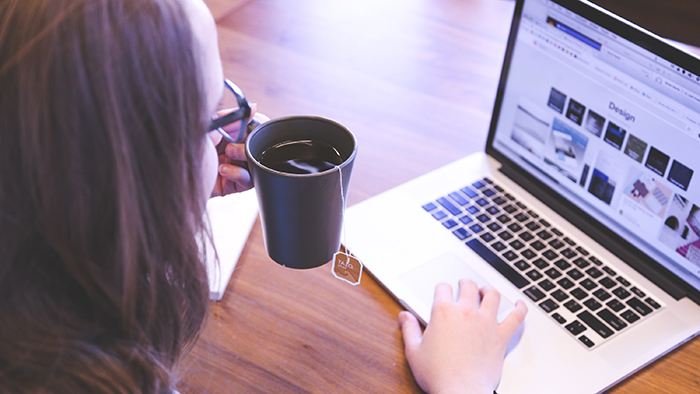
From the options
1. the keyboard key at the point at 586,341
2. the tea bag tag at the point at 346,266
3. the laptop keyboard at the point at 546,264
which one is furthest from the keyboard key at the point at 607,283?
the tea bag tag at the point at 346,266

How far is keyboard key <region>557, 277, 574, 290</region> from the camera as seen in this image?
741 mm

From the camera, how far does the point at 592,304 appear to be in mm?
716

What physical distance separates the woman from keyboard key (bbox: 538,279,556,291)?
458mm

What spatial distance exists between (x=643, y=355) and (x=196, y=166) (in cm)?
57

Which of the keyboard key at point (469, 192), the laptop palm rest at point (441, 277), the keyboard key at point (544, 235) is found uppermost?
the keyboard key at point (469, 192)

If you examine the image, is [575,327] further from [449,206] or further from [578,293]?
[449,206]

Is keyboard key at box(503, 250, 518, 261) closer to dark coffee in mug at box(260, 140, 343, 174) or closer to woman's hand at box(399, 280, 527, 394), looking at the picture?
woman's hand at box(399, 280, 527, 394)

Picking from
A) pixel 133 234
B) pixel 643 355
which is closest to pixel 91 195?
pixel 133 234

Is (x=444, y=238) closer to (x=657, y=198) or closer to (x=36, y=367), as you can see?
(x=657, y=198)

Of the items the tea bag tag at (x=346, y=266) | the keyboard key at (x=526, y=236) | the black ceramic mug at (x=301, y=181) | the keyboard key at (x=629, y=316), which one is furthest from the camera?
the keyboard key at (x=526, y=236)

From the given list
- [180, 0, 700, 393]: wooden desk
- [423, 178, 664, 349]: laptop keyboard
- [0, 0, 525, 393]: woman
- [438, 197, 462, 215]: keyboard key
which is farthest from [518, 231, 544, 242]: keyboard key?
[0, 0, 525, 393]: woman

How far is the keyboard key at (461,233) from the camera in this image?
0.82 metres

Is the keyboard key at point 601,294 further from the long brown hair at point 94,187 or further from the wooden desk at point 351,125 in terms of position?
the long brown hair at point 94,187

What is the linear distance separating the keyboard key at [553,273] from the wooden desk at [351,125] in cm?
16
